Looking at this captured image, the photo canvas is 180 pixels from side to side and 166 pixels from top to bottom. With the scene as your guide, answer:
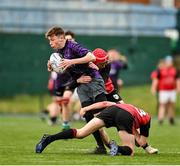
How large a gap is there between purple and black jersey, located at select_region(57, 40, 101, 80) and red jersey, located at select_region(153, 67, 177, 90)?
1522 centimetres

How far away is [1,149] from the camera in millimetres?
16484

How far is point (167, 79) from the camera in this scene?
3122 cm

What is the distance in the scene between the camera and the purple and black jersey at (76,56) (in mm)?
15703

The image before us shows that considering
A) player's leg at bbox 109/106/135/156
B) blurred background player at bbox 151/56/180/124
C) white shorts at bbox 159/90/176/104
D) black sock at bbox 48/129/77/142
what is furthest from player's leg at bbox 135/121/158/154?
white shorts at bbox 159/90/176/104

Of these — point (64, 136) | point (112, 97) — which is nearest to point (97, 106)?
point (64, 136)

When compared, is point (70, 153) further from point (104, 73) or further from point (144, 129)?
point (104, 73)

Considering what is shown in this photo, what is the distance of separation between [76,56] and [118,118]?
131cm

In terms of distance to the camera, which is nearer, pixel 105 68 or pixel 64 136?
pixel 64 136

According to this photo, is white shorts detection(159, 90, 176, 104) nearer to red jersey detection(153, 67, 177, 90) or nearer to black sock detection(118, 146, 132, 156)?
red jersey detection(153, 67, 177, 90)

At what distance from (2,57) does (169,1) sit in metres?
14.3

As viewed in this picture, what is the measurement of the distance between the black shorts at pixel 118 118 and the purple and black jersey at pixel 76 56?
993mm

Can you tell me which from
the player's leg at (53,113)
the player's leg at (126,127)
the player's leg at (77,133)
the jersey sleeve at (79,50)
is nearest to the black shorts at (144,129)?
the player's leg at (126,127)

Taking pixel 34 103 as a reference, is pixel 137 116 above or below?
above

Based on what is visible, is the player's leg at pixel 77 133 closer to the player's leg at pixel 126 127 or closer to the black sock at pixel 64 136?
the black sock at pixel 64 136
